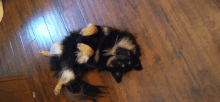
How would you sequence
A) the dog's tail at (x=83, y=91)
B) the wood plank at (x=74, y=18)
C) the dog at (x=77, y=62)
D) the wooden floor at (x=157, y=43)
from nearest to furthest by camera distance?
the wooden floor at (x=157, y=43) < the dog at (x=77, y=62) < the dog's tail at (x=83, y=91) < the wood plank at (x=74, y=18)

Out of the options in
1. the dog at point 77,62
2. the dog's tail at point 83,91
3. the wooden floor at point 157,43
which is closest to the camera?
the wooden floor at point 157,43

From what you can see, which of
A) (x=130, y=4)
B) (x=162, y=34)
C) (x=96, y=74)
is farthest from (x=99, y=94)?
(x=130, y=4)

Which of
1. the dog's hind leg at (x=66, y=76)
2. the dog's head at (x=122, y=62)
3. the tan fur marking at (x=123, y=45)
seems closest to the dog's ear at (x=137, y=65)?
the dog's head at (x=122, y=62)

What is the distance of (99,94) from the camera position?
1365mm

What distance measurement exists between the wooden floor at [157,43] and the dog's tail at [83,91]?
102mm

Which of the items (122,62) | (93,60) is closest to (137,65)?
(122,62)

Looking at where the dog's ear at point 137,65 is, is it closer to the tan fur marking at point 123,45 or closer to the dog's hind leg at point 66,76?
the tan fur marking at point 123,45

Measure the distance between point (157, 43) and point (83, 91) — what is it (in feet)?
2.65

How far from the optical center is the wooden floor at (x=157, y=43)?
1079mm

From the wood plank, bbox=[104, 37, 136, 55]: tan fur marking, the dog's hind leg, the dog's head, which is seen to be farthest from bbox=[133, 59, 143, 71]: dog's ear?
the wood plank

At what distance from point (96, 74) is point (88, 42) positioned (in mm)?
395

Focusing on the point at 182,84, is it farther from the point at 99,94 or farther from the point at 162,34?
the point at 99,94

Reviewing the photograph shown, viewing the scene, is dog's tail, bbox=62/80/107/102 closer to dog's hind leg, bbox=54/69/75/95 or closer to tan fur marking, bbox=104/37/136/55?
dog's hind leg, bbox=54/69/75/95

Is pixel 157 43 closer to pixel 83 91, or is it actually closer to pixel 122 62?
pixel 122 62
